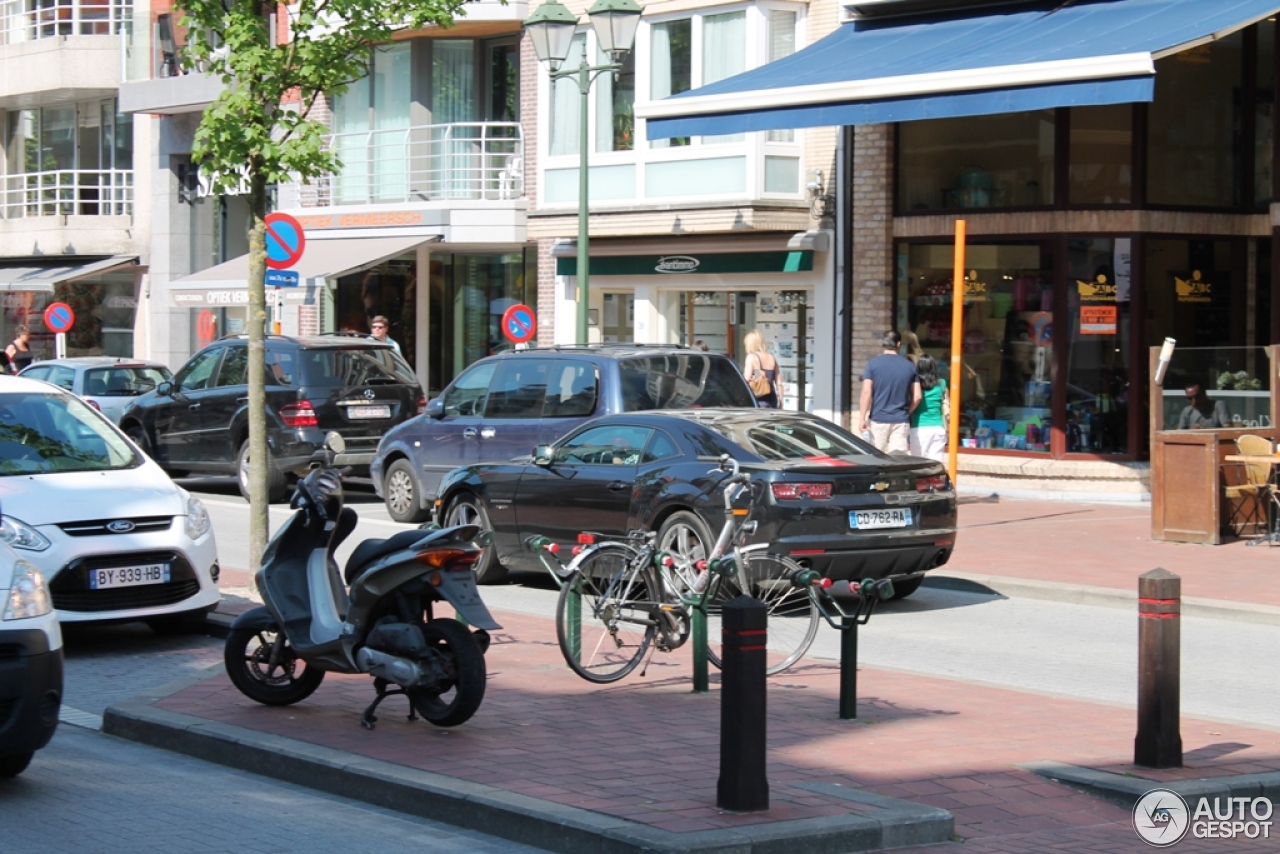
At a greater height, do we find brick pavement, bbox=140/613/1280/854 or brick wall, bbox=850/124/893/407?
brick wall, bbox=850/124/893/407

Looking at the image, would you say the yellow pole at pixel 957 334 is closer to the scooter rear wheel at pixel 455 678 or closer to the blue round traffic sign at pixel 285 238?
the blue round traffic sign at pixel 285 238

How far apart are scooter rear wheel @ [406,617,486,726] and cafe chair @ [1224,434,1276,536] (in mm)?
10158

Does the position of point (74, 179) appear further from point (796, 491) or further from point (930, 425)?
point (796, 491)

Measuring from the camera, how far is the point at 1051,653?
1088 centimetres

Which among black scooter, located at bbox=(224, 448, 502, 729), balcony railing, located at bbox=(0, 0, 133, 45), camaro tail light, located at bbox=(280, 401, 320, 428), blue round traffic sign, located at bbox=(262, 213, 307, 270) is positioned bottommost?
black scooter, located at bbox=(224, 448, 502, 729)

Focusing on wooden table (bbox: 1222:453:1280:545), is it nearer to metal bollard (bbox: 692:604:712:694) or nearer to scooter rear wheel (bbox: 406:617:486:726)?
metal bollard (bbox: 692:604:712:694)

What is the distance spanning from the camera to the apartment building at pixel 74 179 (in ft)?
121

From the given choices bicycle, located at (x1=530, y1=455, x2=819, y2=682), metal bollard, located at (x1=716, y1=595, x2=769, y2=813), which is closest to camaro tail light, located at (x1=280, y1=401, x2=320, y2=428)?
bicycle, located at (x1=530, y1=455, x2=819, y2=682)

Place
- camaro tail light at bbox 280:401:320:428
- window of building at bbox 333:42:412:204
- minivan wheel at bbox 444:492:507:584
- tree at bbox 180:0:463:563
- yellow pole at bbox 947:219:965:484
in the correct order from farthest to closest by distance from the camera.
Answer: window of building at bbox 333:42:412:204
camaro tail light at bbox 280:401:320:428
yellow pole at bbox 947:219:965:484
minivan wheel at bbox 444:492:507:584
tree at bbox 180:0:463:563

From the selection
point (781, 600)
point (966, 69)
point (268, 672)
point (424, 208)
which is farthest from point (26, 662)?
point (424, 208)

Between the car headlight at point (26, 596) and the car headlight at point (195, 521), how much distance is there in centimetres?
359

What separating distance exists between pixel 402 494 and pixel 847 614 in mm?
10092

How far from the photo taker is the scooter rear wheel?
25.1 feet

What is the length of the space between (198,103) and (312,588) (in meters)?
27.3
